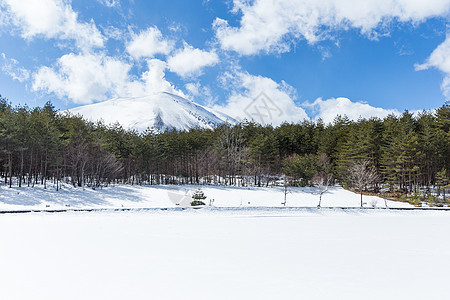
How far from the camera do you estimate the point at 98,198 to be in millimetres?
29344

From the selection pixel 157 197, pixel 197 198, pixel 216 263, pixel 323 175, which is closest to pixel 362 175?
pixel 323 175

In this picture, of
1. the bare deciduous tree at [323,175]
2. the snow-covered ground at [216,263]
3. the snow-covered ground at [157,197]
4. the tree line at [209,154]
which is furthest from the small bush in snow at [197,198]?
the bare deciduous tree at [323,175]

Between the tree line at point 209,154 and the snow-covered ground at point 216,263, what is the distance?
→ 22.8 meters

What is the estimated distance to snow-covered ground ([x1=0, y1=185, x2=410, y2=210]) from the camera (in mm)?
25781

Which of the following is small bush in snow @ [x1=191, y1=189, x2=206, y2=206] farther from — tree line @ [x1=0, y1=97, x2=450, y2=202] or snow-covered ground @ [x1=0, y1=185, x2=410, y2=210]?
tree line @ [x1=0, y1=97, x2=450, y2=202]

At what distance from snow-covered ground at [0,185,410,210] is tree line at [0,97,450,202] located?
10.4 feet

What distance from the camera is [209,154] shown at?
49250 millimetres

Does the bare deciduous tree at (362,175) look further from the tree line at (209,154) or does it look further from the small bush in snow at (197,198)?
the small bush in snow at (197,198)

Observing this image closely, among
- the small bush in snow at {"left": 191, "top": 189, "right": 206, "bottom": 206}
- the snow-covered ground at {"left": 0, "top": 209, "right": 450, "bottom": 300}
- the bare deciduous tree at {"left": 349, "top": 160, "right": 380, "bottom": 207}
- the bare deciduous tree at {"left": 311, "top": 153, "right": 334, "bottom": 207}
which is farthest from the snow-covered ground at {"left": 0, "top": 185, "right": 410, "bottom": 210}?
the snow-covered ground at {"left": 0, "top": 209, "right": 450, "bottom": 300}

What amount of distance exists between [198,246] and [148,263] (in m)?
2.50

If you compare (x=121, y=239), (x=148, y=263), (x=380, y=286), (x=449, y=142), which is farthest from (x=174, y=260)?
(x=449, y=142)

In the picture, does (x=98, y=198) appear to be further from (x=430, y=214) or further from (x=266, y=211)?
(x=430, y=214)

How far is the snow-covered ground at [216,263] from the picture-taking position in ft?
18.5

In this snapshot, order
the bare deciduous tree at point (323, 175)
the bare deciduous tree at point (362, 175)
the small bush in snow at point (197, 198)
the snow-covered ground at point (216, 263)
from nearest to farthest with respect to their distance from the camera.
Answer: the snow-covered ground at point (216, 263)
the small bush in snow at point (197, 198)
the bare deciduous tree at point (362, 175)
the bare deciduous tree at point (323, 175)
